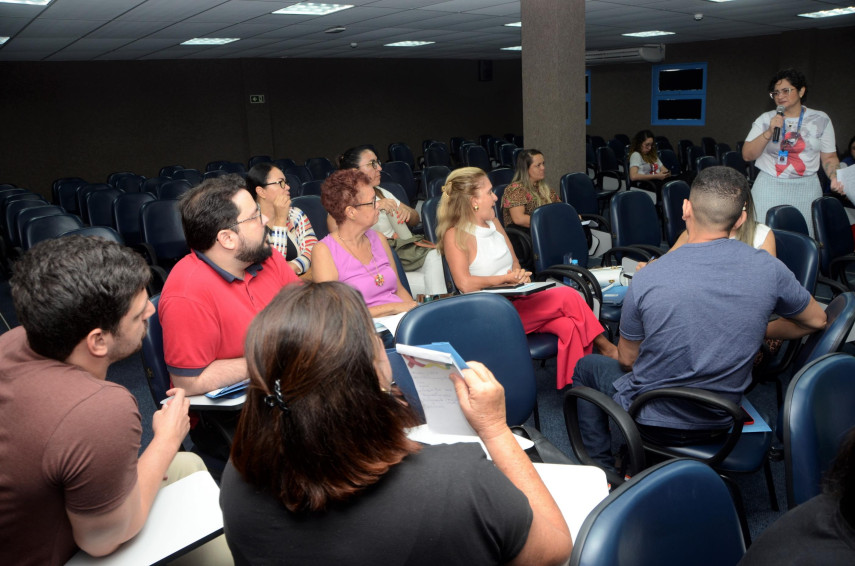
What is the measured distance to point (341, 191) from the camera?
10.4ft

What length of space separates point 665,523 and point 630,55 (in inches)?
570

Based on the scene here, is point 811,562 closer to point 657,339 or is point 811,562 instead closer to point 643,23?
point 657,339

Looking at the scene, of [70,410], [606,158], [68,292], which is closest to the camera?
[70,410]

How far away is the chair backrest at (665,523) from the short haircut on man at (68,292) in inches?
44.6

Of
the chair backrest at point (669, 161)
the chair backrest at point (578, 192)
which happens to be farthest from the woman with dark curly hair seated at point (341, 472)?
Result: the chair backrest at point (669, 161)

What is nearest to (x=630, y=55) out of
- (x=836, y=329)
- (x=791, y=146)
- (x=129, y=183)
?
(x=129, y=183)

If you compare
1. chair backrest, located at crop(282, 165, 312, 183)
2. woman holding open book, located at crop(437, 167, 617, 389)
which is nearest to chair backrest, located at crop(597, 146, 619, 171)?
chair backrest, located at crop(282, 165, 312, 183)

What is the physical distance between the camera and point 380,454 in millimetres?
1039

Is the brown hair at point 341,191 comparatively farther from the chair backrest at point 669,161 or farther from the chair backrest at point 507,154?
the chair backrest at point 507,154

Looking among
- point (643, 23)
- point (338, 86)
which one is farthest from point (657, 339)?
point (338, 86)

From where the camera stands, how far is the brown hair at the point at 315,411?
1010mm

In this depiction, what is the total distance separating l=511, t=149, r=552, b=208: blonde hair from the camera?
5227mm

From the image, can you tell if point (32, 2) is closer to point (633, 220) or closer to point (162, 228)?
point (162, 228)

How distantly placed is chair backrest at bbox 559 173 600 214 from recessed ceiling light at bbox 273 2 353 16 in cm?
325
